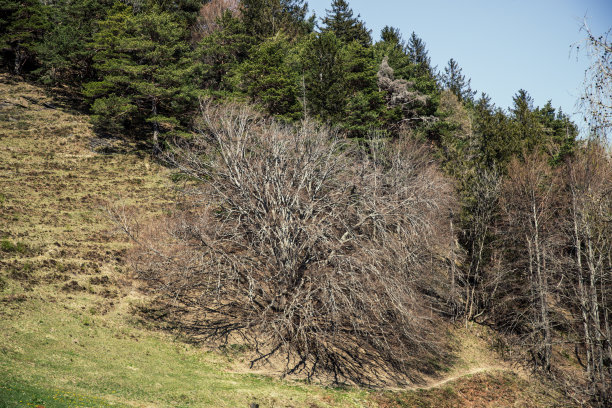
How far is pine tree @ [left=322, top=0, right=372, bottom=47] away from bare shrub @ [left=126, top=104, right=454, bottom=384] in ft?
129

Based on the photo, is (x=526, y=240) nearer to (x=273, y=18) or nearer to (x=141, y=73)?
(x=141, y=73)

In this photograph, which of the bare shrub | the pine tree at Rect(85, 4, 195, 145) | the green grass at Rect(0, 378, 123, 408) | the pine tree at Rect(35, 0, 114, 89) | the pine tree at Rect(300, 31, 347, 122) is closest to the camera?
Answer: the green grass at Rect(0, 378, 123, 408)

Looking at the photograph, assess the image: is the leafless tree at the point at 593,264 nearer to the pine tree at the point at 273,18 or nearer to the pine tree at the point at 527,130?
the pine tree at the point at 527,130

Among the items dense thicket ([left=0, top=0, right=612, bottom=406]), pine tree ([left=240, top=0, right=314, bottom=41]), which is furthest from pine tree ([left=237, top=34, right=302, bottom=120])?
pine tree ([left=240, top=0, right=314, bottom=41])

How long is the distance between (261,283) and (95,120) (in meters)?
29.7

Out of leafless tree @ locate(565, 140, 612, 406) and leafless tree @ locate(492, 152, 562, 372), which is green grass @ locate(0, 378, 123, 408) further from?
leafless tree @ locate(492, 152, 562, 372)

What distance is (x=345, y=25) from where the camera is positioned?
61812 mm

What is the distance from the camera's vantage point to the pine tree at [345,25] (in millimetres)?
61375

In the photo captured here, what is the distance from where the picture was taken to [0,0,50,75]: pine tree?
51312mm

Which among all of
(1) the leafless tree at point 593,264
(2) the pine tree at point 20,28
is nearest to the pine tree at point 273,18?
(2) the pine tree at point 20,28

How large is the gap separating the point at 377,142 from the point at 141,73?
83.9ft

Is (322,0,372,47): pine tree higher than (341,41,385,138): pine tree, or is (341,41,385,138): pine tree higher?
(322,0,372,47): pine tree

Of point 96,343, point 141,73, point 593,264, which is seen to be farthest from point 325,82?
point 96,343

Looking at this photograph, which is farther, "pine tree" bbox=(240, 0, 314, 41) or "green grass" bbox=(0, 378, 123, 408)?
"pine tree" bbox=(240, 0, 314, 41)
